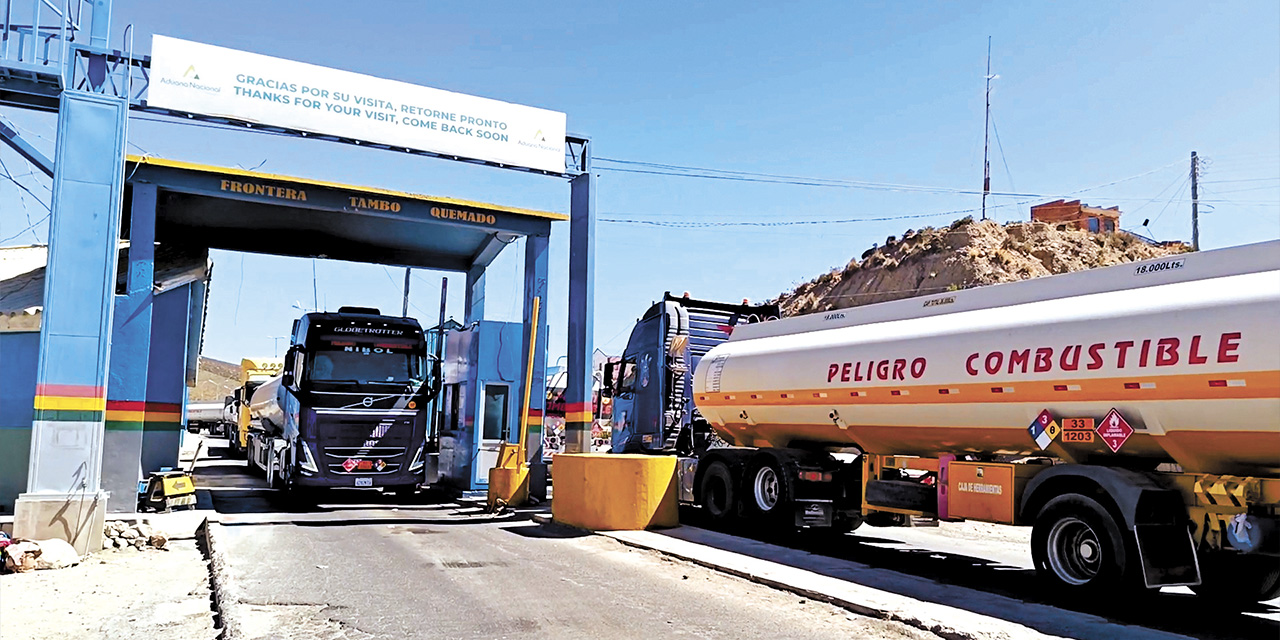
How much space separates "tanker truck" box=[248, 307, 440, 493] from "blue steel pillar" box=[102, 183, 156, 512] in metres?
2.62

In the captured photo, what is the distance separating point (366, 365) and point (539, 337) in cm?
338

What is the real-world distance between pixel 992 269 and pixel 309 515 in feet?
114

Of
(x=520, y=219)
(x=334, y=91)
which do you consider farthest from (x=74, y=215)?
(x=520, y=219)

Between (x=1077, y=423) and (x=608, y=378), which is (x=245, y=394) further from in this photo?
(x=1077, y=423)

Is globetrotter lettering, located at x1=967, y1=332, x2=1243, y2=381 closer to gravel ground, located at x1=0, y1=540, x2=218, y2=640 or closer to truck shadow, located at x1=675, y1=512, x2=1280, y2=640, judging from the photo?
truck shadow, located at x1=675, y1=512, x2=1280, y2=640

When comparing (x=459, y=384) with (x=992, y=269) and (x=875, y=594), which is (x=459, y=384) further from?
(x=992, y=269)

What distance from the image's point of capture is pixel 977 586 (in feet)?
31.6

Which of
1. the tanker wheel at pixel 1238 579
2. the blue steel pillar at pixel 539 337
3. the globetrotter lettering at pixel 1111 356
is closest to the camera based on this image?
the globetrotter lettering at pixel 1111 356

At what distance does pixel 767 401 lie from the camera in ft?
46.2

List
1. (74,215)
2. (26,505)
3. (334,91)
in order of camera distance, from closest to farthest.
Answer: (26,505) < (74,215) < (334,91)

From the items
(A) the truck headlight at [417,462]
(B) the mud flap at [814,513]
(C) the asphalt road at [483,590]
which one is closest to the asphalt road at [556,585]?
(C) the asphalt road at [483,590]

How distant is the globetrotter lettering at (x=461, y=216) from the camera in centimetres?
1814

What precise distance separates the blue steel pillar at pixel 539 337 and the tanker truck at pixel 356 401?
1981 mm

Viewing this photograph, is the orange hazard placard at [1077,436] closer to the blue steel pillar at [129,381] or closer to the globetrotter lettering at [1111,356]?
the globetrotter lettering at [1111,356]
